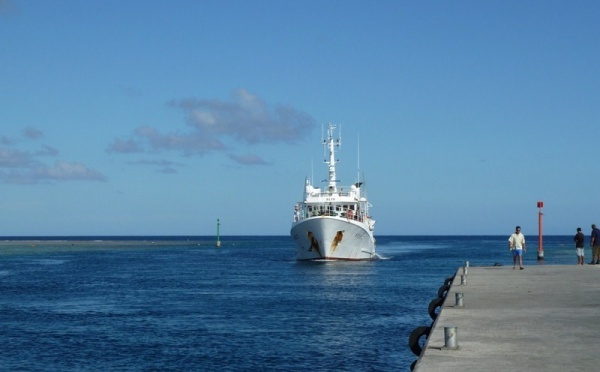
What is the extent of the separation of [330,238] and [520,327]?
6026cm

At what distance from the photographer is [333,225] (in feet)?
244

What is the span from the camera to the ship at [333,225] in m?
75.2

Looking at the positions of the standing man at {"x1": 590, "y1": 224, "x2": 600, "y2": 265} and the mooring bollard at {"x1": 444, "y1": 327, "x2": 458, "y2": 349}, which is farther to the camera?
the standing man at {"x1": 590, "y1": 224, "x2": 600, "y2": 265}

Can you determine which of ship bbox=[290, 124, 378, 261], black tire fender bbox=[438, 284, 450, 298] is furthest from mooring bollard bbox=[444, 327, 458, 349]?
ship bbox=[290, 124, 378, 261]

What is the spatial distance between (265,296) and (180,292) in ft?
19.9

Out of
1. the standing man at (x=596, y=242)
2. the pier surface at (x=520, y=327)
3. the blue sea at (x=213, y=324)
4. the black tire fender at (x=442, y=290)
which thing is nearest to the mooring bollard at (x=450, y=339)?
the pier surface at (x=520, y=327)

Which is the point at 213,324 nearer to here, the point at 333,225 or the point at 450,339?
the point at 450,339

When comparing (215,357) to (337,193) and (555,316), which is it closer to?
(555,316)

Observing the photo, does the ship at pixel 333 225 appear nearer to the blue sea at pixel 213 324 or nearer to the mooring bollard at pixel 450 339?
the blue sea at pixel 213 324

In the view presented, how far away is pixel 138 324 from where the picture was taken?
30.8 metres

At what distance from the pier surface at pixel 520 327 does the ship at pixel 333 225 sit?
48.3 m

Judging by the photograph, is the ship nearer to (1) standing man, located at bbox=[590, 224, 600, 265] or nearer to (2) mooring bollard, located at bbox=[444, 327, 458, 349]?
(1) standing man, located at bbox=[590, 224, 600, 265]

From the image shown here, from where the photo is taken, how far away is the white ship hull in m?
74.5

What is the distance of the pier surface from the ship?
1900 inches
